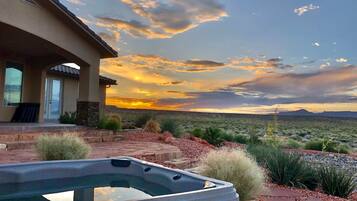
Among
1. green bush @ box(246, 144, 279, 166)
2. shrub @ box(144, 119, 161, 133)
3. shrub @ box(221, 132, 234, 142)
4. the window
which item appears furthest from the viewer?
shrub @ box(221, 132, 234, 142)

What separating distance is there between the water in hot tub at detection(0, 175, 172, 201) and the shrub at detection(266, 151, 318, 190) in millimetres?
2714

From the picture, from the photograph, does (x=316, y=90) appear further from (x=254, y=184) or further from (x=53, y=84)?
(x=254, y=184)

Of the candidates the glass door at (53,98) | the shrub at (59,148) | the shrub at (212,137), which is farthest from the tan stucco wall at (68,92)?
the shrub at (59,148)

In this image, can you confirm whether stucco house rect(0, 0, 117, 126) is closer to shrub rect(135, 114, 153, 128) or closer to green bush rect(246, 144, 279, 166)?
shrub rect(135, 114, 153, 128)

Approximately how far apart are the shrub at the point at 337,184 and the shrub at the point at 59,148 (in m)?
5.56

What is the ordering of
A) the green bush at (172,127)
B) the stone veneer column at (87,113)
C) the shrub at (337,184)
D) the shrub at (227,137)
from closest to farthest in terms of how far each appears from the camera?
the shrub at (337,184), the stone veneer column at (87,113), the green bush at (172,127), the shrub at (227,137)

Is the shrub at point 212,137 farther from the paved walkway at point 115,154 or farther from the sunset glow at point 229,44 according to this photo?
the paved walkway at point 115,154

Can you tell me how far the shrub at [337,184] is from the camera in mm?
7641

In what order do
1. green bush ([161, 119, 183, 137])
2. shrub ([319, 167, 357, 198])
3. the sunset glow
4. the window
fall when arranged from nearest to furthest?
shrub ([319, 167, 357, 198]) → the window → the sunset glow → green bush ([161, 119, 183, 137])

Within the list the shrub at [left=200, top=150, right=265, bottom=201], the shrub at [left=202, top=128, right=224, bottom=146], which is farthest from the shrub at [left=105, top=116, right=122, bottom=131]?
the shrub at [left=200, top=150, right=265, bottom=201]

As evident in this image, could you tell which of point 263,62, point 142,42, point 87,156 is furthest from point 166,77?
point 87,156

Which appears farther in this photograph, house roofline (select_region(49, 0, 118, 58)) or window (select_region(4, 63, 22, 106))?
window (select_region(4, 63, 22, 106))

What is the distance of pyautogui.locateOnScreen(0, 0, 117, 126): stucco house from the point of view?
1125cm

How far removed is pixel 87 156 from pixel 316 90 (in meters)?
17.6
